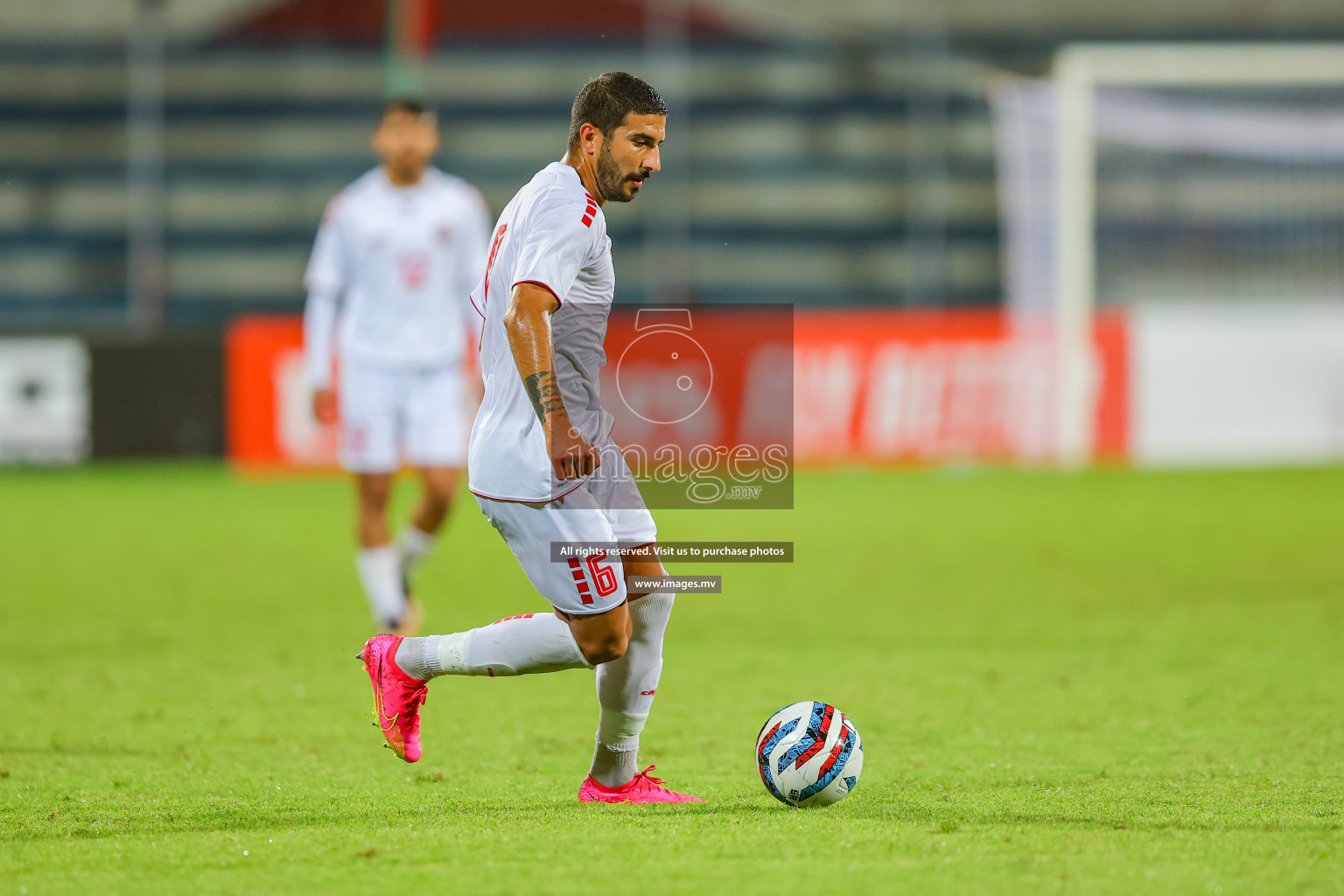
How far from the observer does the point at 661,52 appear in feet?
65.3

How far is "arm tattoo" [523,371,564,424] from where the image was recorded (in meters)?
3.97

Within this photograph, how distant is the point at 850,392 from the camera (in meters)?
17.4

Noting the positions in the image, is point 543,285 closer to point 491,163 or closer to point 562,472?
point 562,472

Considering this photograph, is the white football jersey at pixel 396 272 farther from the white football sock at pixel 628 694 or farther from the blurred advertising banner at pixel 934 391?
the blurred advertising banner at pixel 934 391

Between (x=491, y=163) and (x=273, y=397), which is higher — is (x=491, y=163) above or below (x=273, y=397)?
above

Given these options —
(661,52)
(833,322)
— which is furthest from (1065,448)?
(661,52)

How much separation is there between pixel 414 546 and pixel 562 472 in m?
3.88

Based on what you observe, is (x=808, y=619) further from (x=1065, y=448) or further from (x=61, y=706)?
(x=1065, y=448)

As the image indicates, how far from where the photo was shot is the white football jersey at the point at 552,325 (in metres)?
4.04

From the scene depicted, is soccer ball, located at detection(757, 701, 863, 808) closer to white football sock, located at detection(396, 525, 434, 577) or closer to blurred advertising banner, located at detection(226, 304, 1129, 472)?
white football sock, located at detection(396, 525, 434, 577)

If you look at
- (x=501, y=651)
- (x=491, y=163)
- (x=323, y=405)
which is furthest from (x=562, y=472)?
(x=491, y=163)

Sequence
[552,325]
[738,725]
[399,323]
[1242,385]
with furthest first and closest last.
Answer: [1242,385] < [399,323] < [738,725] < [552,325]

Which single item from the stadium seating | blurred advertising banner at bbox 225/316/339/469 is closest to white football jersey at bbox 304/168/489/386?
blurred advertising banner at bbox 225/316/339/469

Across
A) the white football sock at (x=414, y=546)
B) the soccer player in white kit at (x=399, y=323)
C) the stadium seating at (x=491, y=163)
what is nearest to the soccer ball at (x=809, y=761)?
the soccer player in white kit at (x=399, y=323)
